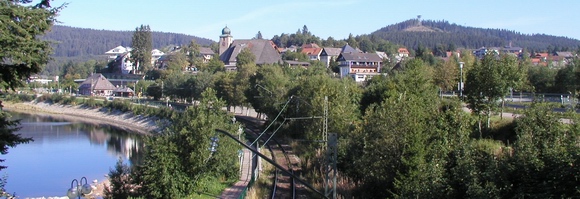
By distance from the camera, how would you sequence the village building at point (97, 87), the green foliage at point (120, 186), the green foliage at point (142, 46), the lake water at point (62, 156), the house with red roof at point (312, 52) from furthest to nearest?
the house with red roof at point (312, 52) < the green foliage at point (142, 46) < the village building at point (97, 87) < the lake water at point (62, 156) < the green foliage at point (120, 186)

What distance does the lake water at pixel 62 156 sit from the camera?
32656 mm

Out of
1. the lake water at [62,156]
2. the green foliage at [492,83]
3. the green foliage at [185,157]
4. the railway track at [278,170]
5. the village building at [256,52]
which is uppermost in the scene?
the village building at [256,52]

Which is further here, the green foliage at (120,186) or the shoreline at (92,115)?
the shoreline at (92,115)

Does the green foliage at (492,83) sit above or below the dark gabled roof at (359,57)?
below

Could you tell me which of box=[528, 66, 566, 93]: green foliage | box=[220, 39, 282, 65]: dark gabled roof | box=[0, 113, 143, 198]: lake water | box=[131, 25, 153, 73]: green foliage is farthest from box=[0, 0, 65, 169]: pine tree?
box=[131, 25, 153, 73]: green foliage

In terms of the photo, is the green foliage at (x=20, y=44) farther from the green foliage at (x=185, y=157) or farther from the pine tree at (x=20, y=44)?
the green foliage at (x=185, y=157)

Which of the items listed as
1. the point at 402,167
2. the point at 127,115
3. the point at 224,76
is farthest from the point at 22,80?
the point at 127,115

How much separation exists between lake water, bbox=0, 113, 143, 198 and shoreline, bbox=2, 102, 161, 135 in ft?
8.13

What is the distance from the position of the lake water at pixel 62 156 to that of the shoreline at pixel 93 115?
2479 mm

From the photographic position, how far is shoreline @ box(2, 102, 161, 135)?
206 ft

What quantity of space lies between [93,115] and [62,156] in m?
34.4

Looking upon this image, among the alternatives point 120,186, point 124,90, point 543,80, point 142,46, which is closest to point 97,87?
point 124,90

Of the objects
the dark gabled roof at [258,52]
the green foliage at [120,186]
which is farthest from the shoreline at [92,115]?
the green foliage at [120,186]

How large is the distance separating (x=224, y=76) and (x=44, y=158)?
2222 centimetres
